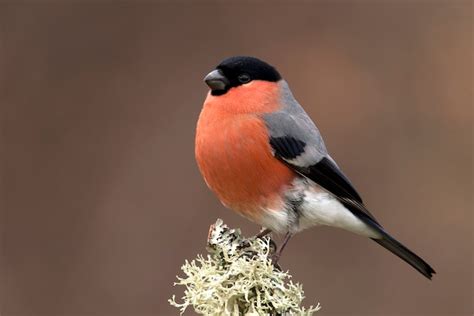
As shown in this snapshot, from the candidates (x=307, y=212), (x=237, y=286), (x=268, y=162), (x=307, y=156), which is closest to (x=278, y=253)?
(x=307, y=212)

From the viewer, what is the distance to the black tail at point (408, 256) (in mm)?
4246

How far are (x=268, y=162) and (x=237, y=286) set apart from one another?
4.15 feet

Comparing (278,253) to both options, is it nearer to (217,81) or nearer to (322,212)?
(322,212)

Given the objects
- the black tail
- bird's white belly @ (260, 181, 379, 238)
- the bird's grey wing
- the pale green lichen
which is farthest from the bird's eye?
the pale green lichen

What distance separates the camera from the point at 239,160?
13.4 ft

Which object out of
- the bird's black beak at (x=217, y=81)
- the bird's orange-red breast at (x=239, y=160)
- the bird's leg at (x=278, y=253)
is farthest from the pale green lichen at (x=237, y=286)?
the bird's black beak at (x=217, y=81)

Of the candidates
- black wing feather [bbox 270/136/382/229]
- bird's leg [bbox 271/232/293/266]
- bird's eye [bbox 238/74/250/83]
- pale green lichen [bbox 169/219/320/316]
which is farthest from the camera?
bird's eye [bbox 238/74/250/83]

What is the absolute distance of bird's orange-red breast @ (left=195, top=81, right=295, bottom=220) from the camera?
4066 mm

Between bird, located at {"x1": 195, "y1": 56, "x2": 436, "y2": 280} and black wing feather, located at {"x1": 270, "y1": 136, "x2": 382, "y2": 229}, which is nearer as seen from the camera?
bird, located at {"x1": 195, "y1": 56, "x2": 436, "y2": 280}

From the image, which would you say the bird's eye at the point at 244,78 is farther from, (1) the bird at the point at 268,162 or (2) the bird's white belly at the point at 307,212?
(2) the bird's white belly at the point at 307,212

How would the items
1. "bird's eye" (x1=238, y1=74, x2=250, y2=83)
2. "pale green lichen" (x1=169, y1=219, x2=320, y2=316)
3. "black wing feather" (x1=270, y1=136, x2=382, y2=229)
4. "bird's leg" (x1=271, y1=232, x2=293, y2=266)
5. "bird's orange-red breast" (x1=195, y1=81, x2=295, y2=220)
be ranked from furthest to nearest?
1. "bird's eye" (x1=238, y1=74, x2=250, y2=83)
2. "black wing feather" (x1=270, y1=136, x2=382, y2=229)
3. "bird's orange-red breast" (x1=195, y1=81, x2=295, y2=220)
4. "bird's leg" (x1=271, y1=232, x2=293, y2=266)
5. "pale green lichen" (x1=169, y1=219, x2=320, y2=316)

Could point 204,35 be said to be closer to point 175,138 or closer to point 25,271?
point 175,138

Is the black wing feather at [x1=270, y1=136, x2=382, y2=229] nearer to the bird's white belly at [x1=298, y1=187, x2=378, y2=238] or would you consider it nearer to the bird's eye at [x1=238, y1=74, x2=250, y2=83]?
the bird's white belly at [x1=298, y1=187, x2=378, y2=238]

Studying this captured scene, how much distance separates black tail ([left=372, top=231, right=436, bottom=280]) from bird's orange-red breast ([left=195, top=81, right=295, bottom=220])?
72 centimetres
